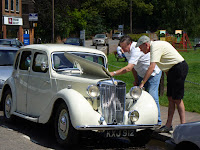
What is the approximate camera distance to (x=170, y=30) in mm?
86625

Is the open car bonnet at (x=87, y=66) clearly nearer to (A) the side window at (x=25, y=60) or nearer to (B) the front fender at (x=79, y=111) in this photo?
(B) the front fender at (x=79, y=111)

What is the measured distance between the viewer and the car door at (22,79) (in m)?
8.97

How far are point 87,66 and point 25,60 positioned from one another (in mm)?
2065

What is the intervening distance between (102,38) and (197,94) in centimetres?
4688

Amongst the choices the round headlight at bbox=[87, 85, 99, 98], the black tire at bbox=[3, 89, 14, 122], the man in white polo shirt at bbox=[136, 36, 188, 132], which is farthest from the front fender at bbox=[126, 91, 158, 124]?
the black tire at bbox=[3, 89, 14, 122]

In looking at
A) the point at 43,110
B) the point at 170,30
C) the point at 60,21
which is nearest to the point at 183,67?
the point at 43,110

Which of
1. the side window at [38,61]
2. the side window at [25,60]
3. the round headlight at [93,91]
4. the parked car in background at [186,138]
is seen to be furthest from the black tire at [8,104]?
the parked car in background at [186,138]

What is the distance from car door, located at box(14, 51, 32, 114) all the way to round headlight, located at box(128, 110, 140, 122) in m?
2.64

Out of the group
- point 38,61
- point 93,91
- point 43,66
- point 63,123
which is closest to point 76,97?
point 93,91

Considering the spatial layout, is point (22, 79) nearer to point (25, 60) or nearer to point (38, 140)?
point (25, 60)

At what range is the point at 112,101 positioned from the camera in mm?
7328

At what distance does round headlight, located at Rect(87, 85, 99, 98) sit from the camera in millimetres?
7238

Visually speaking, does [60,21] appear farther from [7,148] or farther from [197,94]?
[7,148]

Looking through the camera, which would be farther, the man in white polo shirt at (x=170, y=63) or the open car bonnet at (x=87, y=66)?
the man in white polo shirt at (x=170, y=63)
